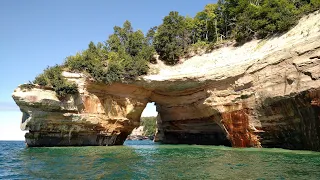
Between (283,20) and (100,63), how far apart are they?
15798 mm

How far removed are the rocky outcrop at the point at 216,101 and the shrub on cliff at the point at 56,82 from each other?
0.61 m

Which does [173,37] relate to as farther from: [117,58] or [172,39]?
[117,58]

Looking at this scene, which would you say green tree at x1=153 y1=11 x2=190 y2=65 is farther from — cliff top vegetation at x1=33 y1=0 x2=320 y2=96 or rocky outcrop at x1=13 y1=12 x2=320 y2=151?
rocky outcrop at x1=13 y1=12 x2=320 y2=151

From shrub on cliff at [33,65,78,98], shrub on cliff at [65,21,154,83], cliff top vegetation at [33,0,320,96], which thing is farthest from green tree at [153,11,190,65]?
shrub on cliff at [33,65,78,98]

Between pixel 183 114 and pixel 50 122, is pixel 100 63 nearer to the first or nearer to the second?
pixel 50 122

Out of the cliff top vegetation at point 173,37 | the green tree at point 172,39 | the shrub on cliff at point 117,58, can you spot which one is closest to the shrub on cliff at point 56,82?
the cliff top vegetation at point 173,37

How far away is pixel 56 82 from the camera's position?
80.0ft

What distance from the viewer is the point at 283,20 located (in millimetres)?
22781

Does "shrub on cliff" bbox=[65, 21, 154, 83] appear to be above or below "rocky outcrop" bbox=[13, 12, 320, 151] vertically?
above

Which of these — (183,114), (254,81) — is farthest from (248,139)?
(183,114)

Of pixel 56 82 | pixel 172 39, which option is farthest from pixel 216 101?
pixel 56 82

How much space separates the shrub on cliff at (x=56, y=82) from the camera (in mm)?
24255

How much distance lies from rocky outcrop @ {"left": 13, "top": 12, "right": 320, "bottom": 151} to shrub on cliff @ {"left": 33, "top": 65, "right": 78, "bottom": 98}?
2.01 feet

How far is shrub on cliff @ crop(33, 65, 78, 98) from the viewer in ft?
79.6
